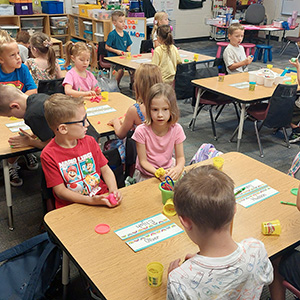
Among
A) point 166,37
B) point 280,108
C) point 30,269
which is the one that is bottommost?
point 30,269

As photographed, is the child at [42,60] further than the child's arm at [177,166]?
Yes

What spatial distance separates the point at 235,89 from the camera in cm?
417

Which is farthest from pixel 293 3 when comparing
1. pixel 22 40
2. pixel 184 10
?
pixel 22 40

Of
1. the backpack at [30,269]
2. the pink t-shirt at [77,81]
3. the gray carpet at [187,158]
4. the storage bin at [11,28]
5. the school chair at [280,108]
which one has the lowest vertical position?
the gray carpet at [187,158]

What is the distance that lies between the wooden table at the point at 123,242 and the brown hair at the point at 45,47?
8.00 feet

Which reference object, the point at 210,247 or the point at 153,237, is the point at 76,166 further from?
the point at 210,247

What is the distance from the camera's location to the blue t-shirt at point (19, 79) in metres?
3.30

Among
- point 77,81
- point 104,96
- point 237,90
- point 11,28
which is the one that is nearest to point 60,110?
point 104,96

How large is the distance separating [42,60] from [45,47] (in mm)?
153

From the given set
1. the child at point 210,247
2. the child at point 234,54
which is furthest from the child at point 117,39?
the child at point 210,247

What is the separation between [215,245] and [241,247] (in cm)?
11

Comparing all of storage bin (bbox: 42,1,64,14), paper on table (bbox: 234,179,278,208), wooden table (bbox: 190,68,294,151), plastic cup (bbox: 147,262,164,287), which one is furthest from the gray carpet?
storage bin (bbox: 42,1,64,14)

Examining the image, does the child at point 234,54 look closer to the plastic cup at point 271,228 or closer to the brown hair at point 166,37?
the brown hair at point 166,37

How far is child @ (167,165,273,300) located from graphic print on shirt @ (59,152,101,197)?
105 centimetres
